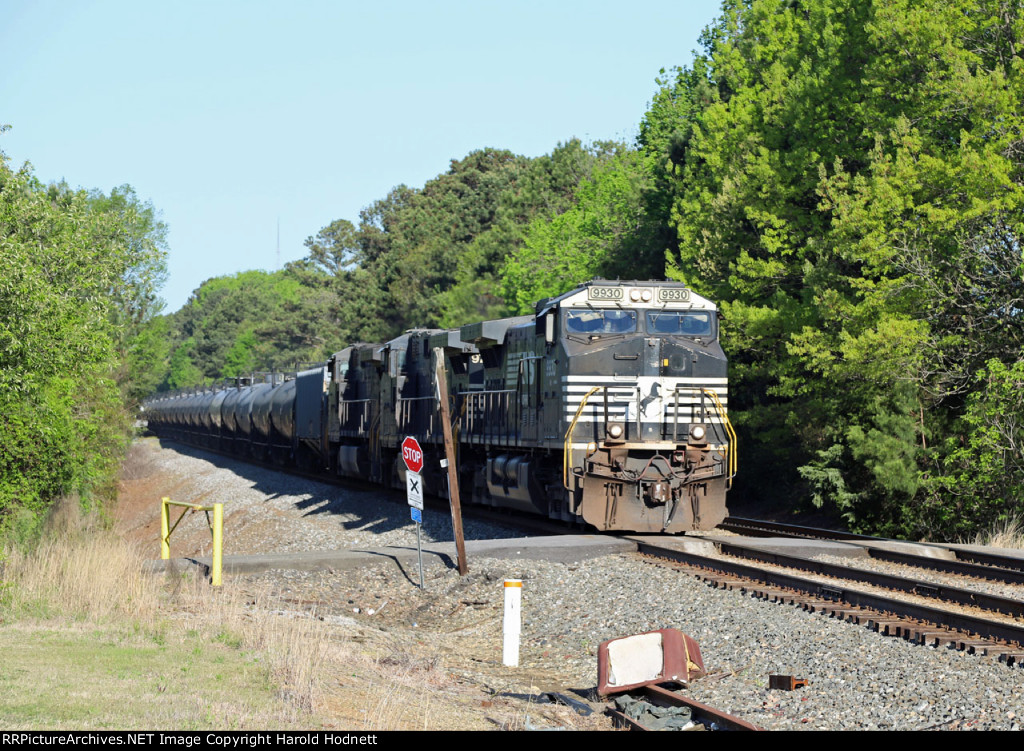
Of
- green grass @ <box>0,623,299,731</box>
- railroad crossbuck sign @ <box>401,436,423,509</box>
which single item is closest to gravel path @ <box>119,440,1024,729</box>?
railroad crossbuck sign @ <box>401,436,423,509</box>

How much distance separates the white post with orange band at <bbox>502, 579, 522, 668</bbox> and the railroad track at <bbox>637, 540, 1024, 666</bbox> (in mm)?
3035

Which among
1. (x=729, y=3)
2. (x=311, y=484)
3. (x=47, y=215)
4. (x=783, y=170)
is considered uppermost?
(x=729, y=3)

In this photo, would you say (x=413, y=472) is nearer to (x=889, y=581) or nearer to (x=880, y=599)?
(x=889, y=581)

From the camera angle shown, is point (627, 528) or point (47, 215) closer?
point (627, 528)

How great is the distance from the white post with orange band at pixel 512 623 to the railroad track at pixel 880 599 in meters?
3.03

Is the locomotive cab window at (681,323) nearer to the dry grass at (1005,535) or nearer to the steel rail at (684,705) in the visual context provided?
the dry grass at (1005,535)

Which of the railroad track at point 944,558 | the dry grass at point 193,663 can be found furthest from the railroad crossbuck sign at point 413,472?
the railroad track at point 944,558

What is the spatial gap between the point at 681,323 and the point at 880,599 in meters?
8.12

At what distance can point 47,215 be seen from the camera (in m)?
22.8
